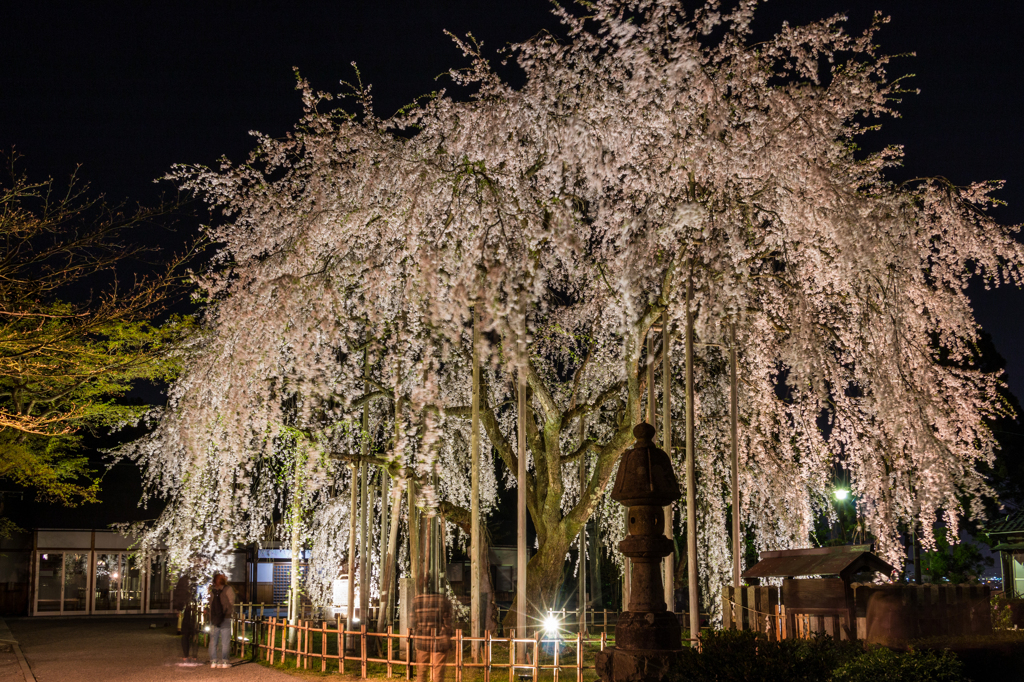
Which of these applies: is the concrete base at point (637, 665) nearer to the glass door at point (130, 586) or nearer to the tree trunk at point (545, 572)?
the tree trunk at point (545, 572)

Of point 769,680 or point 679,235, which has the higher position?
point 679,235

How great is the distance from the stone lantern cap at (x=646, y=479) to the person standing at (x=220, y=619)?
8.48 m

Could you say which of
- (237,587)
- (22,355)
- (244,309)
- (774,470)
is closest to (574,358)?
(774,470)

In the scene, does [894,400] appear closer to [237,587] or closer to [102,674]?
[102,674]

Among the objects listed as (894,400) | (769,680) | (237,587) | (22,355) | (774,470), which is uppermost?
(22,355)

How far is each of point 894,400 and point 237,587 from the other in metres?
32.5

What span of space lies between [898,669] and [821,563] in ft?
11.0

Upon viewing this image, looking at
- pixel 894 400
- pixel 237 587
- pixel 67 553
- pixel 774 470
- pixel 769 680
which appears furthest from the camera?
pixel 237 587

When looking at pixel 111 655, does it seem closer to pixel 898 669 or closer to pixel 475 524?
pixel 475 524

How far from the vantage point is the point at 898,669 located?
7723 millimetres

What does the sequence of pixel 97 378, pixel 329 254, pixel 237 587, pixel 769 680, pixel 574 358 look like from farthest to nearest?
pixel 237 587
pixel 97 378
pixel 574 358
pixel 329 254
pixel 769 680

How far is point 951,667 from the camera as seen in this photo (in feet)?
25.8

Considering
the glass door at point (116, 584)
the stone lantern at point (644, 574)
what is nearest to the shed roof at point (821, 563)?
the stone lantern at point (644, 574)

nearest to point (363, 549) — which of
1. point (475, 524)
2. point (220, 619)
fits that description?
point (220, 619)
